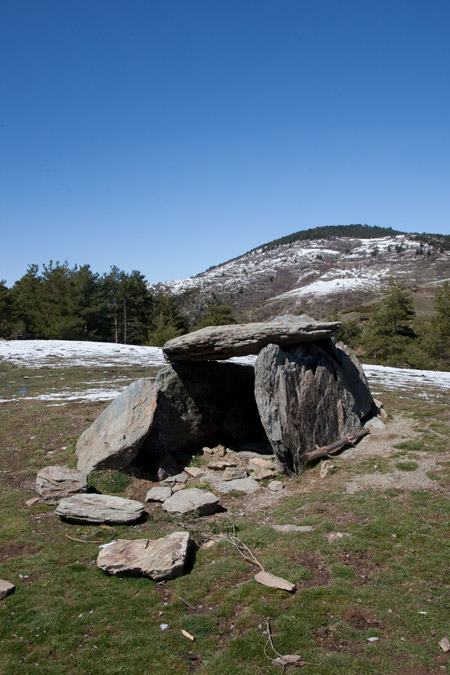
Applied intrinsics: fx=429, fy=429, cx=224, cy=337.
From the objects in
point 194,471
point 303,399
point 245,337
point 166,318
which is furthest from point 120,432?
point 166,318

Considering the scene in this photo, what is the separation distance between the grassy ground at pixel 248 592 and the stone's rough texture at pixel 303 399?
1352mm

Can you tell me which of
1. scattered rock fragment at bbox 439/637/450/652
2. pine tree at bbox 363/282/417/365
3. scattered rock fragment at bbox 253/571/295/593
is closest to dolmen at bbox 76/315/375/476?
scattered rock fragment at bbox 253/571/295/593

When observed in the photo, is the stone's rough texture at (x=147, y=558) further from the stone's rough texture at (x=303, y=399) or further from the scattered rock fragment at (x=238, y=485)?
the stone's rough texture at (x=303, y=399)

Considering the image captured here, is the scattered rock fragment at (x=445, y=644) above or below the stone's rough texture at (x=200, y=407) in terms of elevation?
below

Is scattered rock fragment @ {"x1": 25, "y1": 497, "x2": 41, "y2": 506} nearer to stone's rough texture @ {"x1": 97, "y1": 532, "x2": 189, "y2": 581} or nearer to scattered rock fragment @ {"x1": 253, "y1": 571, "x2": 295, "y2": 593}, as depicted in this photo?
stone's rough texture @ {"x1": 97, "y1": 532, "x2": 189, "y2": 581}

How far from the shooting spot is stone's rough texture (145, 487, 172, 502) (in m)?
10.3

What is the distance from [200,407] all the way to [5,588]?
26.0 feet

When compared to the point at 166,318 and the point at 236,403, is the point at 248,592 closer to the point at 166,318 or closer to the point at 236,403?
the point at 236,403

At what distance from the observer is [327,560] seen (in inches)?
279

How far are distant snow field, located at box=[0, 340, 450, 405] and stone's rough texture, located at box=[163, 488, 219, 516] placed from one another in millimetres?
9903

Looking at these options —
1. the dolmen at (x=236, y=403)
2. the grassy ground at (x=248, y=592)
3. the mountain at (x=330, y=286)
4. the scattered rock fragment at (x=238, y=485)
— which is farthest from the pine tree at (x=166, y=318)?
the mountain at (x=330, y=286)

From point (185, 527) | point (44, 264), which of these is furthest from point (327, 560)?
point (44, 264)

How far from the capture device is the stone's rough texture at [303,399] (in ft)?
37.1

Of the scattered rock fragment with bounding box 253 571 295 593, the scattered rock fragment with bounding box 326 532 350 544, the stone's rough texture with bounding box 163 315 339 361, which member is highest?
the stone's rough texture with bounding box 163 315 339 361
